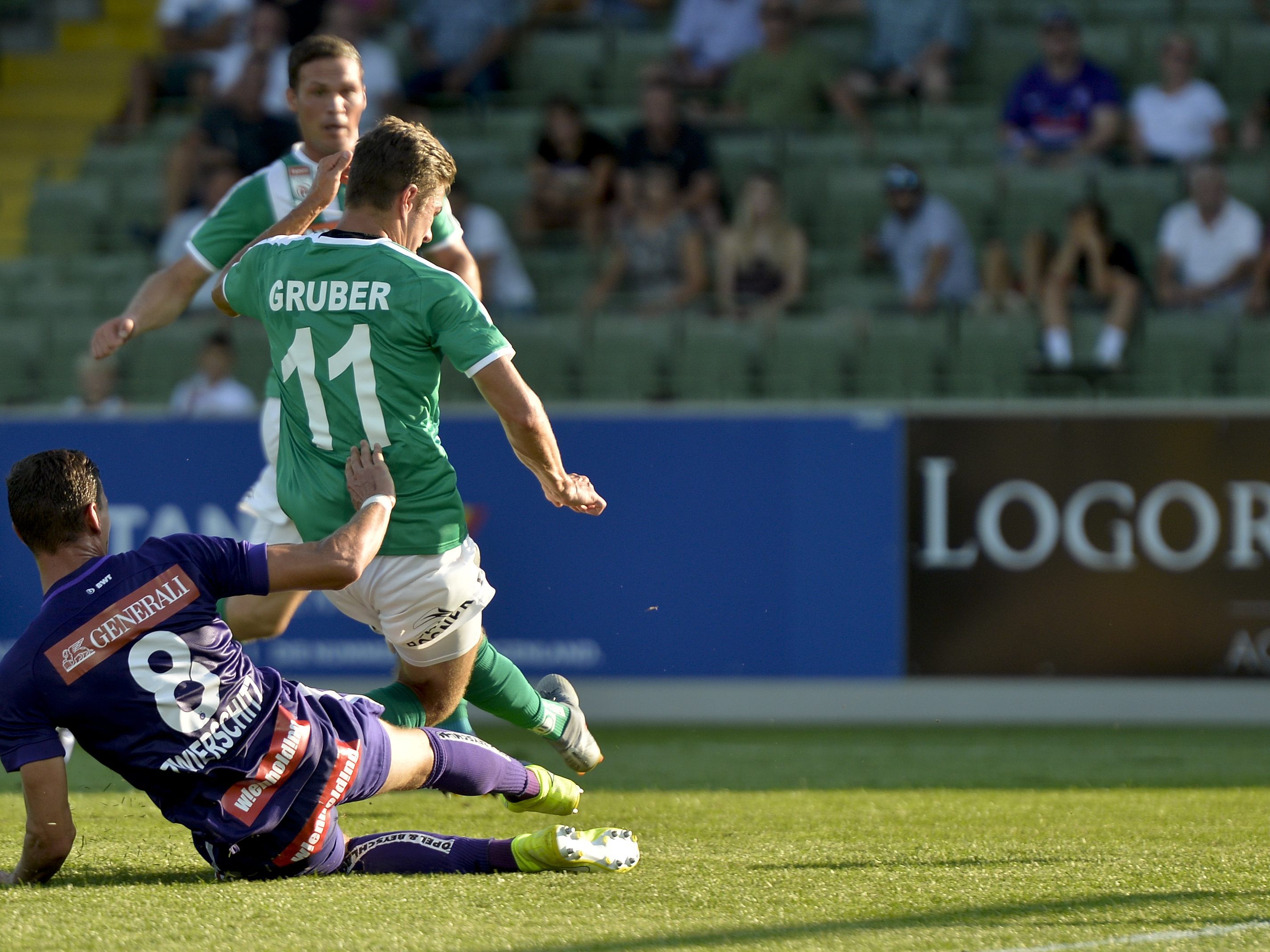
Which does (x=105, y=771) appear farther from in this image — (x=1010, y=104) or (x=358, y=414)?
(x=1010, y=104)

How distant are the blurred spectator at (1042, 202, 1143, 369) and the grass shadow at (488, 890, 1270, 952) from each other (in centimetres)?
557

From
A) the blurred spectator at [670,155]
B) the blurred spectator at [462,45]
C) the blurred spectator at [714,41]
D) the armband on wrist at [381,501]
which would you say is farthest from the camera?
the blurred spectator at [462,45]

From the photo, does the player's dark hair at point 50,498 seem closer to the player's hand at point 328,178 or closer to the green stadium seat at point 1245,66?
the player's hand at point 328,178

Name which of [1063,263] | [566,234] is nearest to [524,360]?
[566,234]

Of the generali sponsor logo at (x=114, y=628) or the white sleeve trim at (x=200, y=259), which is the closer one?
the generali sponsor logo at (x=114, y=628)

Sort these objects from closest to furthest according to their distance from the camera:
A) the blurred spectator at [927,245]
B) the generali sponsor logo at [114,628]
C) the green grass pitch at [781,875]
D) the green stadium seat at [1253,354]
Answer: the green grass pitch at [781,875]
the generali sponsor logo at [114,628]
the green stadium seat at [1253,354]
the blurred spectator at [927,245]

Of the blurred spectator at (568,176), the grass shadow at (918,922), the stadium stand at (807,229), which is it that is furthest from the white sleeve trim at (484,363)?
the blurred spectator at (568,176)

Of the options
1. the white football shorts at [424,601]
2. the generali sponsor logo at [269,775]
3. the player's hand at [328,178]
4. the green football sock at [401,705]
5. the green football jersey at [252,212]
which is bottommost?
the green football sock at [401,705]

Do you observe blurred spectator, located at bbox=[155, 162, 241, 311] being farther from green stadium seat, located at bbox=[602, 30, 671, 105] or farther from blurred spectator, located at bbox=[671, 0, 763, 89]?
blurred spectator, located at bbox=[671, 0, 763, 89]

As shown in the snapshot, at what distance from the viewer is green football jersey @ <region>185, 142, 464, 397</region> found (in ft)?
17.3

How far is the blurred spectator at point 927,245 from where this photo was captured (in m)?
9.92

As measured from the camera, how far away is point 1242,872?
4.18m

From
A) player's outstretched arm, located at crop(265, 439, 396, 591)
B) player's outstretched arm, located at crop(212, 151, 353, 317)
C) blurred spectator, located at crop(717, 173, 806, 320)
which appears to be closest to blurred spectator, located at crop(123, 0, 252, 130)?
blurred spectator, located at crop(717, 173, 806, 320)

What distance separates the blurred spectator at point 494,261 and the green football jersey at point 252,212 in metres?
4.67
